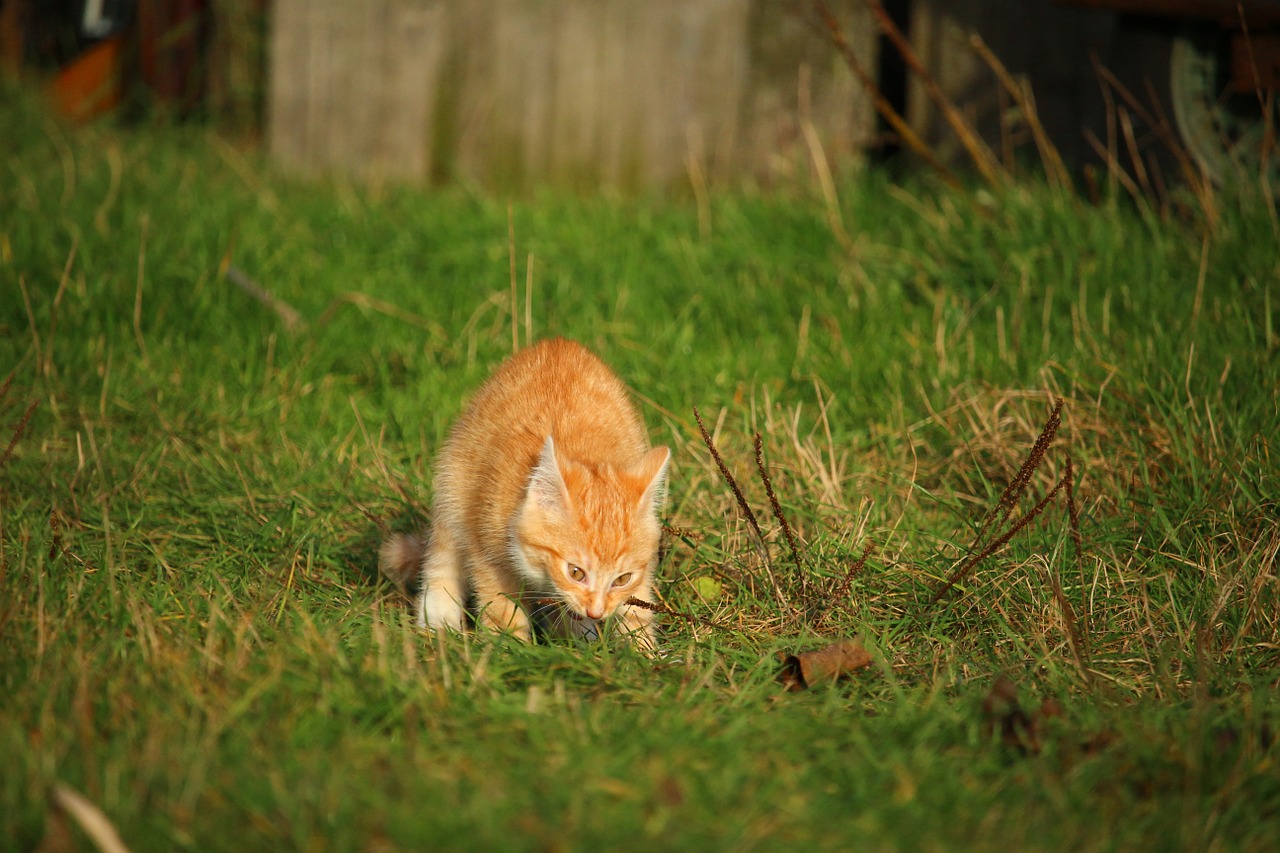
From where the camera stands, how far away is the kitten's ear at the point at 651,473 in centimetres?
312

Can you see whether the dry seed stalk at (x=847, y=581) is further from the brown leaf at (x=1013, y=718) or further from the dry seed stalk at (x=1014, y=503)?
the brown leaf at (x=1013, y=718)

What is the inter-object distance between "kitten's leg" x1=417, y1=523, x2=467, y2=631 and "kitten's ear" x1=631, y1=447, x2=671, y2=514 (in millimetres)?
631

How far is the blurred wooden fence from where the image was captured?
675cm

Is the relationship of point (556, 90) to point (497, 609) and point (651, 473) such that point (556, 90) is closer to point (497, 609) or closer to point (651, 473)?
point (651, 473)

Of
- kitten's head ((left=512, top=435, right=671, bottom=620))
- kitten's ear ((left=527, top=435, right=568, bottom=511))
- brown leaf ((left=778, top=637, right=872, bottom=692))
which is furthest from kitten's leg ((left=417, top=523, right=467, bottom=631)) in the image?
brown leaf ((left=778, top=637, right=872, bottom=692))

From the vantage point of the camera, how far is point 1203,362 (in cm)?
407

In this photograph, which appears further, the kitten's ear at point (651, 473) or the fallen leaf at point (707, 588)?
the fallen leaf at point (707, 588)

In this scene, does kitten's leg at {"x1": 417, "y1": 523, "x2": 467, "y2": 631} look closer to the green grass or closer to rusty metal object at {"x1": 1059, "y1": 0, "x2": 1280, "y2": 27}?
the green grass

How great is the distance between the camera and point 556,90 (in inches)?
274

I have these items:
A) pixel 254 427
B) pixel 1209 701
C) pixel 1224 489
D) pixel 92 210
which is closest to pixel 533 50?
pixel 92 210

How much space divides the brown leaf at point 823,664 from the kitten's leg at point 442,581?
99 cm

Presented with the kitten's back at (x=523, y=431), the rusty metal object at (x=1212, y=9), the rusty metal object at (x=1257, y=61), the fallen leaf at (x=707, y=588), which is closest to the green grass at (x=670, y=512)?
the fallen leaf at (x=707, y=588)

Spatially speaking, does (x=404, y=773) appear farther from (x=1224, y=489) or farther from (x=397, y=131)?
(x=397, y=131)

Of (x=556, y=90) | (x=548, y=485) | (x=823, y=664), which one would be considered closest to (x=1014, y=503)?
(x=823, y=664)
